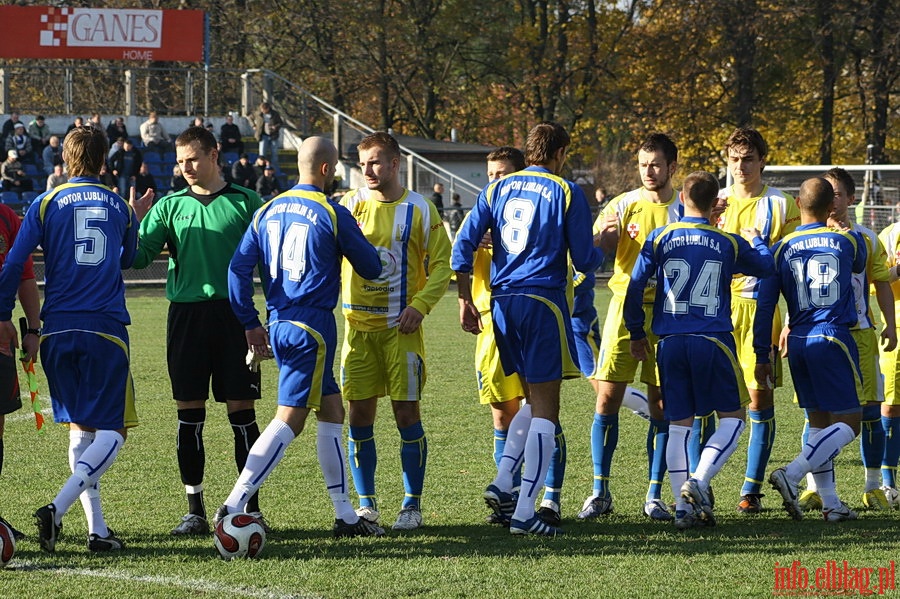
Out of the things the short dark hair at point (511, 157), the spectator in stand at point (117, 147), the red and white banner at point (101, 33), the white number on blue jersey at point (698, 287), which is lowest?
the white number on blue jersey at point (698, 287)

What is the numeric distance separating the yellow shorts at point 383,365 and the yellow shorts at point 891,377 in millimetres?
2934

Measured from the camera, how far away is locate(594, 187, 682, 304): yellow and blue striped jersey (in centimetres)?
678

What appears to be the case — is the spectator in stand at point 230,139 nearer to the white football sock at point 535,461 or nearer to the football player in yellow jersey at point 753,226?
the football player in yellow jersey at point 753,226

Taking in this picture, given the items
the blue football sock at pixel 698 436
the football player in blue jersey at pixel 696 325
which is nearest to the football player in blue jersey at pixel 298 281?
the football player in blue jersey at pixel 696 325

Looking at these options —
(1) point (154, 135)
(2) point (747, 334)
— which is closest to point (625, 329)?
(2) point (747, 334)

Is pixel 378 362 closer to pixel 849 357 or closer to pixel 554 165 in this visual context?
pixel 554 165

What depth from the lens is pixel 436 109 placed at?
42.3 metres

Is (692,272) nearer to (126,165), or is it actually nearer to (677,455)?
(677,455)

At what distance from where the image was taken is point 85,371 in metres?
5.62

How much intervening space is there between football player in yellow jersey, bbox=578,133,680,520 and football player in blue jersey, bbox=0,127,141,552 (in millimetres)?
2635

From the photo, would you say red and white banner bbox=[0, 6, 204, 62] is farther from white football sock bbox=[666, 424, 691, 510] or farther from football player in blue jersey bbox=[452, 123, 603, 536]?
white football sock bbox=[666, 424, 691, 510]

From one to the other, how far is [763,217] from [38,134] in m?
22.6

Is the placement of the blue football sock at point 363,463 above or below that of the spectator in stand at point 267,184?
below

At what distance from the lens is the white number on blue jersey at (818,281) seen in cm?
632
